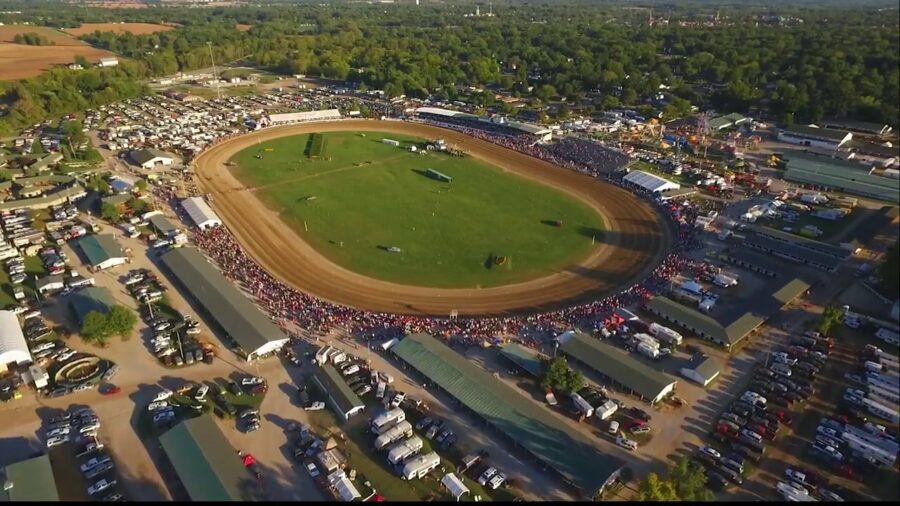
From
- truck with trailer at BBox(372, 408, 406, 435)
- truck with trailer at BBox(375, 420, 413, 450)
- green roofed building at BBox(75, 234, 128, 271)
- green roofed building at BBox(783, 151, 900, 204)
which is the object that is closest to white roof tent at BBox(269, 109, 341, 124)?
green roofed building at BBox(75, 234, 128, 271)

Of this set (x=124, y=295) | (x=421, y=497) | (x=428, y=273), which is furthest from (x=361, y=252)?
(x=421, y=497)

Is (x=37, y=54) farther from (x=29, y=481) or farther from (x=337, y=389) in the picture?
(x=337, y=389)

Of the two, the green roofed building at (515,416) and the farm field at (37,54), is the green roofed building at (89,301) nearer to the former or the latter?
the green roofed building at (515,416)

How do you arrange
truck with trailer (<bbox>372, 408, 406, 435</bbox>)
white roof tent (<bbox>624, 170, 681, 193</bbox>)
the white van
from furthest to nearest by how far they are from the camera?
white roof tent (<bbox>624, 170, 681, 193</bbox>) → truck with trailer (<bbox>372, 408, 406, 435</bbox>) → the white van

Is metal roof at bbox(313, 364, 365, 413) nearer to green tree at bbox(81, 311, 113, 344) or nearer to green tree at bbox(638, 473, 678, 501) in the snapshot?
green tree at bbox(81, 311, 113, 344)

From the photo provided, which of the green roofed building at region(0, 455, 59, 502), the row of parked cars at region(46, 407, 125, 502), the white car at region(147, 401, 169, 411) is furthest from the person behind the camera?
the white car at region(147, 401, 169, 411)

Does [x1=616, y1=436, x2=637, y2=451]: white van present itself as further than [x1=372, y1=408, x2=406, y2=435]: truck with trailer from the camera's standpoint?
No

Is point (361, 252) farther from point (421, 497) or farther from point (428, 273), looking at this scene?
point (421, 497)
